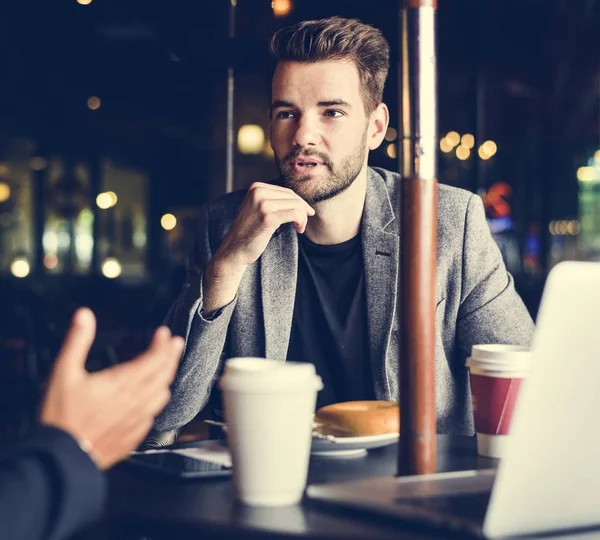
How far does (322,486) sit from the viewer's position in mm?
1136

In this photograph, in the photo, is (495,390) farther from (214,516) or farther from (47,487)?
(47,487)

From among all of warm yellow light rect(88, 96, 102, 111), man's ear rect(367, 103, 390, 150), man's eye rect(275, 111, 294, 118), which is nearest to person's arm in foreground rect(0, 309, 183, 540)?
man's eye rect(275, 111, 294, 118)

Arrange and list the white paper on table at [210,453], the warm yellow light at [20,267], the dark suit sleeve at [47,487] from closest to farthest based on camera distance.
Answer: the dark suit sleeve at [47,487] < the white paper on table at [210,453] < the warm yellow light at [20,267]

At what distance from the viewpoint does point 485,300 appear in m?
2.10

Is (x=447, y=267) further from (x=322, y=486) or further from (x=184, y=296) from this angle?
(x=322, y=486)

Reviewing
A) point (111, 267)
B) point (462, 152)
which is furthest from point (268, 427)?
point (111, 267)

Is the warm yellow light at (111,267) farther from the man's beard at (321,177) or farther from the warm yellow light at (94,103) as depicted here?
the man's beard at (321,177)

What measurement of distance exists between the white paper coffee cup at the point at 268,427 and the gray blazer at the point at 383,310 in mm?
817

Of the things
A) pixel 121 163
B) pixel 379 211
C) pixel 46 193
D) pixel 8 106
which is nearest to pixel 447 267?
pixel 379 211

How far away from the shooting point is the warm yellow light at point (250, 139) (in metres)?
9.70

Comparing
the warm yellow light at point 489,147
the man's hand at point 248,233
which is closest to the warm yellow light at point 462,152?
the warm yellow light at point 489,147

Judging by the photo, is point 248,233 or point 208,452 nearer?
point 208,452

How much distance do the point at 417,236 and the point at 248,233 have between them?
744mm

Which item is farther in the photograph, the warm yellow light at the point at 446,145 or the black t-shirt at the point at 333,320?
the warm yellow light at the point at 446,145
